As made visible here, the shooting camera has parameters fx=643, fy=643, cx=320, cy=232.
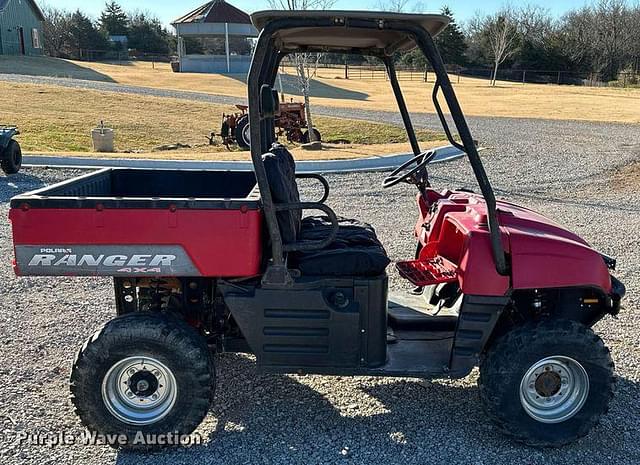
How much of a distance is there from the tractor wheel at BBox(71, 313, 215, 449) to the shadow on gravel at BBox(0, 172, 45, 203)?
7.22 m

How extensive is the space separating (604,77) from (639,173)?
163 ft

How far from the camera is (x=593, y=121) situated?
23.7 m

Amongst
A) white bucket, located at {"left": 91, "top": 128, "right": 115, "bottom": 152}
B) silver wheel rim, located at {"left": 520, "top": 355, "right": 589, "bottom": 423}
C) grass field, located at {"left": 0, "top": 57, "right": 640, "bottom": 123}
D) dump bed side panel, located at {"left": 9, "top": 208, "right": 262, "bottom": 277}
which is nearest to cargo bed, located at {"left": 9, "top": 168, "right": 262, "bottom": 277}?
dump bed side panel, located at {"left": 9, "top": 208, "right": 262, "bottom": 277}

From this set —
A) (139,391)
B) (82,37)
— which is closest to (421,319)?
(139,391)

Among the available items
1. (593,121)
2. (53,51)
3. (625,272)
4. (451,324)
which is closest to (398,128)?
(593,121)

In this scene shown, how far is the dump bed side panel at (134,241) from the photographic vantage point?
3090 mm

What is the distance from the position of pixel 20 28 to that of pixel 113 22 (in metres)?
17.7

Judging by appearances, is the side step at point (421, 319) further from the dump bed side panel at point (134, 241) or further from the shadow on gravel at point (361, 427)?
the dump bed side panel at point (134, 241)

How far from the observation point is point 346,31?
11.3 feet

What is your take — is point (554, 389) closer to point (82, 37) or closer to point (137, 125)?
point (137, 125)

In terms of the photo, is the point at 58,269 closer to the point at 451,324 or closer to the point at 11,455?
the point at 11,455

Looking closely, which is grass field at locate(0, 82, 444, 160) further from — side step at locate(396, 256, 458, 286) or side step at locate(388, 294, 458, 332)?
side step at locate(396, 256, 458, 286)

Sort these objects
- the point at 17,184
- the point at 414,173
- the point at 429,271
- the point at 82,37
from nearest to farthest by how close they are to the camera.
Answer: the point at 429,271 < the point at 414,173 < the point at 17,184 < the point at 82,37

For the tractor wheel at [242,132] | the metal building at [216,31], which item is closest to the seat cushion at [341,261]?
the tractor wheel at [242,132]
